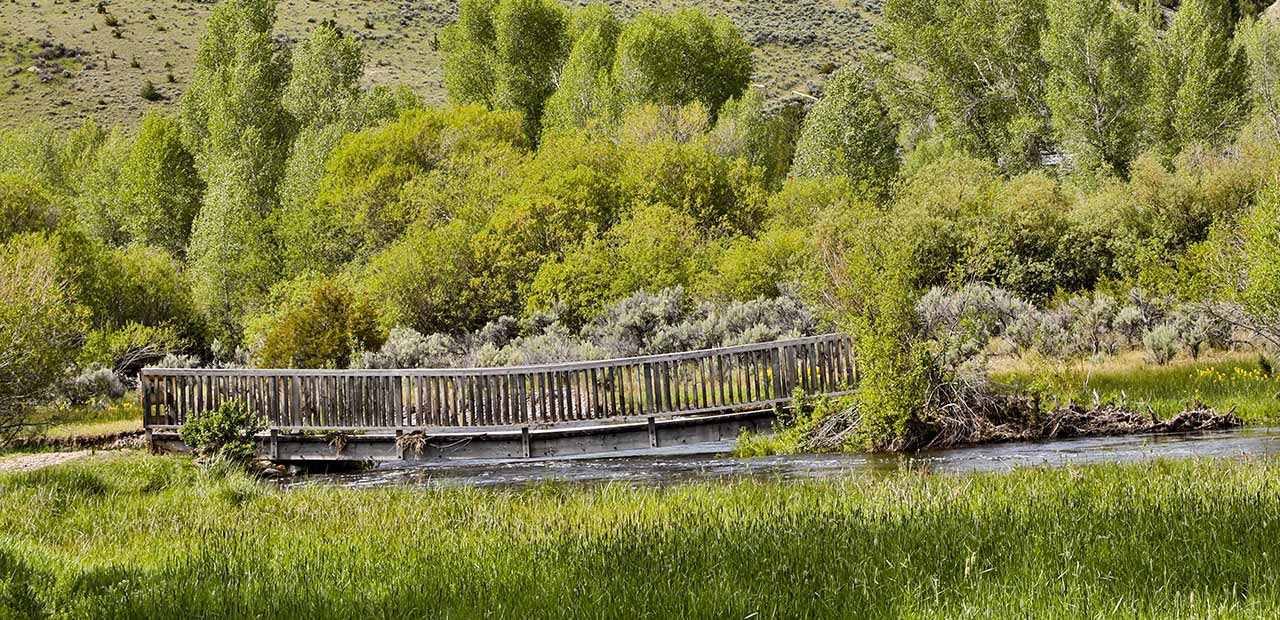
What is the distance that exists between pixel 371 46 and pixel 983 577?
115 m

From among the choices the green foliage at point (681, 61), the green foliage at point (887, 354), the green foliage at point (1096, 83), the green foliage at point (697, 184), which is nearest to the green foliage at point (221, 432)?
the green foliage at point (887, 354)

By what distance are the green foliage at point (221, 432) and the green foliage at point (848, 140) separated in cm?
3958

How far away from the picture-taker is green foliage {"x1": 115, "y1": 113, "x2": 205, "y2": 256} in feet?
223

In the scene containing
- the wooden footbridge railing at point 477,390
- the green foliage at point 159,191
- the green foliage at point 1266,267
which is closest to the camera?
the green foliage at point 1266,267

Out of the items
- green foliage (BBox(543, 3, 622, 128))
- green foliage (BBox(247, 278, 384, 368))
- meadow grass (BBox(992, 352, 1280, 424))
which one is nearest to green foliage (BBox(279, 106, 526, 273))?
green foliage (BBox(543, 3, 622, 128))

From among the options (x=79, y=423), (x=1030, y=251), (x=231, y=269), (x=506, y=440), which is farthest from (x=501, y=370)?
(x=231, y=269)

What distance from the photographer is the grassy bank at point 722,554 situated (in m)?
5.31

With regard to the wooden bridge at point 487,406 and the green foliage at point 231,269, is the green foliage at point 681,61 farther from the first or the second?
the wooden bridge at point 487,406

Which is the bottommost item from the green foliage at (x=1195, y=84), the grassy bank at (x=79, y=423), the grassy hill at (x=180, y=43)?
the grassy bank at (x=79, y=423)

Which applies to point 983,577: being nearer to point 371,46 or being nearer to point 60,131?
point 60,131

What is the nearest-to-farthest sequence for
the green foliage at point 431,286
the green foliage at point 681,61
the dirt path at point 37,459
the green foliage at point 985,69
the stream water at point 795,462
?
the stream water at point 795,462 < the dirt path at point 37,459 < the green foliage at point 431,286 < the green foliage at point 985,69 < the green foliage at point 681,61

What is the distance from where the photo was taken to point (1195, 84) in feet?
177

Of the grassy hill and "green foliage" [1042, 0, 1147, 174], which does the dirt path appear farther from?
the grassy hill

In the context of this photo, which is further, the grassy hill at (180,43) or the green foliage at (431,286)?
the grassy hill at (180,43)
